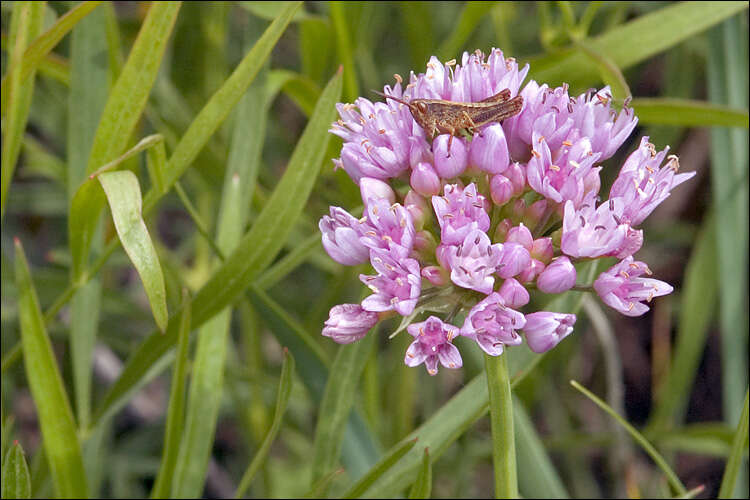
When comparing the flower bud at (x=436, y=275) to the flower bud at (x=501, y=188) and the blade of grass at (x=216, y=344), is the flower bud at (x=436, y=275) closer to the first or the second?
the flower bud at (x=501, y=188)

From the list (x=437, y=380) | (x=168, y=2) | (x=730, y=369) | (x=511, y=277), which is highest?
(x=168, y=2)

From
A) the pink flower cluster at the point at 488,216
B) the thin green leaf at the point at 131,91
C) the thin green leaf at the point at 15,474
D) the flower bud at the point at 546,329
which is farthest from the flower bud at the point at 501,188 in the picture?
the thin green leaf at the point at 15,474

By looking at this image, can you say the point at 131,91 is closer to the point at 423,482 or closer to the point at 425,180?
the point at 425,180

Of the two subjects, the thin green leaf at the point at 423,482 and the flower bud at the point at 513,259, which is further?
the thin green leaf at the point at 423,482

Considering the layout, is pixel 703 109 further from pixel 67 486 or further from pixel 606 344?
pixel 67 486

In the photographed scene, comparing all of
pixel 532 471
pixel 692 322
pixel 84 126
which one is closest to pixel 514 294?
pixel 532 471

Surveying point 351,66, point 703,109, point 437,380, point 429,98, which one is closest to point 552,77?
point 703,109
